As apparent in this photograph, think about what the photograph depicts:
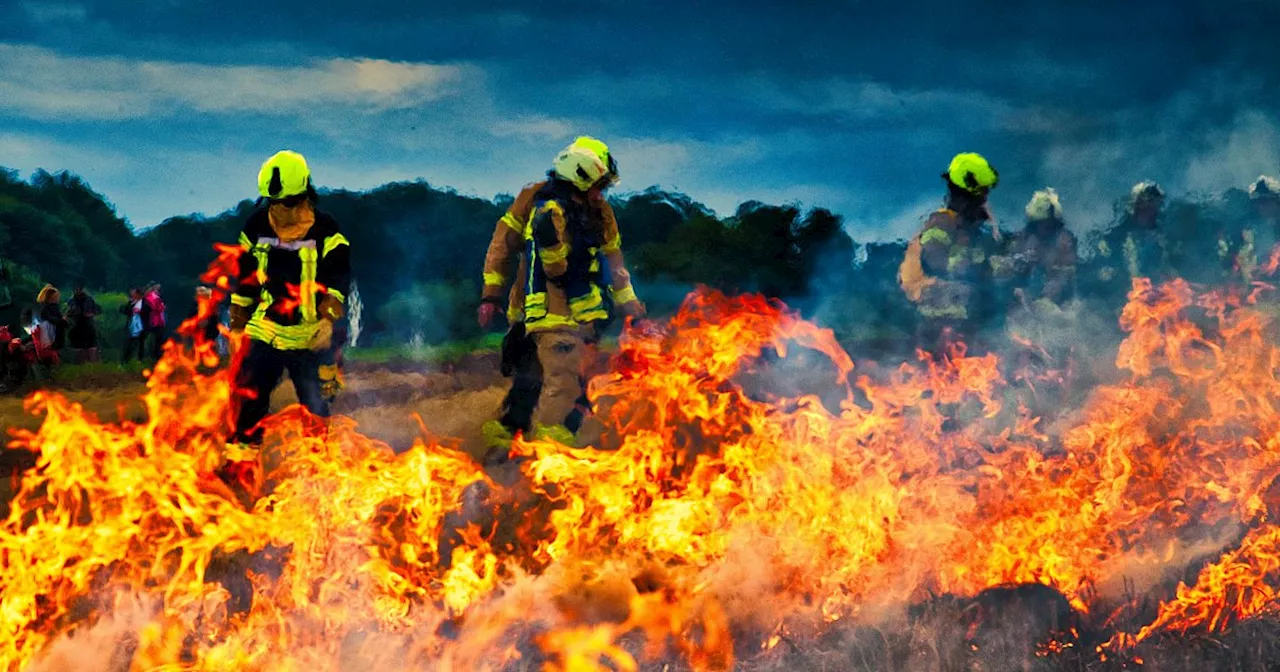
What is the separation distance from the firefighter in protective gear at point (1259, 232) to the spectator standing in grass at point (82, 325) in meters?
14.5

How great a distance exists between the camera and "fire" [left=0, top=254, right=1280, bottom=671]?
4.68 meters

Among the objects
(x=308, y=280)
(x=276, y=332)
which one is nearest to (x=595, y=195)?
(x=308, y=280)

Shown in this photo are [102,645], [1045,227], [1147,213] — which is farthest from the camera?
[1147,213]

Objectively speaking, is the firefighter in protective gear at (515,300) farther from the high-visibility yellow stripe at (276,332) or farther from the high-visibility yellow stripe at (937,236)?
the high-visibility yellow stripe at (937,236)

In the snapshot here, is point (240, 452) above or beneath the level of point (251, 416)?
beneath

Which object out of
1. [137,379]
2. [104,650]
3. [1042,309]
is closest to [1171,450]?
[1042,309]

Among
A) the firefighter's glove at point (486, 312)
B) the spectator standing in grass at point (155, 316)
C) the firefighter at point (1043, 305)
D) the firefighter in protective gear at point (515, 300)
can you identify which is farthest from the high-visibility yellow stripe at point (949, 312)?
the spectator standing in grass at point (155, 316)

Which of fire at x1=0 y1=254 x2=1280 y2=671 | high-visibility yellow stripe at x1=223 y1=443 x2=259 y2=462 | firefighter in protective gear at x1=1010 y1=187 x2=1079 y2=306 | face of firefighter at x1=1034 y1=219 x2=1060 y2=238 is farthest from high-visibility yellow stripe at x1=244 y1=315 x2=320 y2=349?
face of firefighter at x1=1034 y1=219 x2=1060 y2=238

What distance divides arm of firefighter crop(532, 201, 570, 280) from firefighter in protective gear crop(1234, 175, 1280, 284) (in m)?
9.59

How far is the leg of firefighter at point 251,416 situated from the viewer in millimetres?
6723

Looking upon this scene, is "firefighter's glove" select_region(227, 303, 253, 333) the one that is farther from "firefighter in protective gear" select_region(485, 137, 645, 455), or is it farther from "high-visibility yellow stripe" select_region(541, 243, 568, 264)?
"high-visibility yellow stripe" select_region(541, 243, 568, 264)

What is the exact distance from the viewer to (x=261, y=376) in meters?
6.78

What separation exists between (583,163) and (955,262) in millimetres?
2932

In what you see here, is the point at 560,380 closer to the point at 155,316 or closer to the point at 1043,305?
the point at 1043,305
